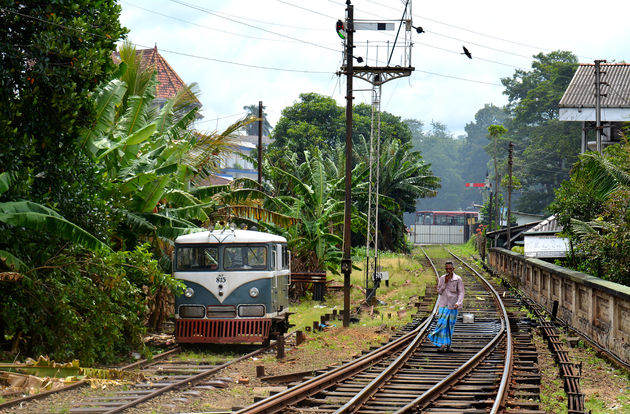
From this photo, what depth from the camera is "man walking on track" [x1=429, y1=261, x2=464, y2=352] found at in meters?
13.4

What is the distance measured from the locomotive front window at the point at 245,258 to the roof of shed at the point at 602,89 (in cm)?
2908

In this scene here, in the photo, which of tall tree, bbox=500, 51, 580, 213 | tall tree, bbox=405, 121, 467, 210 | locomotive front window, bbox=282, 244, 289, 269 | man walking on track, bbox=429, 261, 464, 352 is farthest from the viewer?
tall tree, bbox=405, 121, 467, 210

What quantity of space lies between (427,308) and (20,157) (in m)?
13.0

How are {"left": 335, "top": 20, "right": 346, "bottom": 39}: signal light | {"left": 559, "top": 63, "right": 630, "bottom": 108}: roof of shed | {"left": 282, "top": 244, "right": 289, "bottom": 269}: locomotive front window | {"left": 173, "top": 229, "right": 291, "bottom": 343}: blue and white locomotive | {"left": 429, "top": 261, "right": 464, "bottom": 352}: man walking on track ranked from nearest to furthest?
1. {"left": 429, "top": 261, "right": 464, "bottom": 352}: man walking on track
2. {"left": 173, "top": 229, "right": 291, "bottom": 343}: blue and white locomotive
3. {"left": 282, "top": 244, "right": 289, "bottom": 269}: locomotive front window
4. {"left": 335, "top": 20, "right": 346, "bottom": 39}: signal light
5. {"left": 559, "top": 63, "right": 630, "bottom": 108}: roof of shed

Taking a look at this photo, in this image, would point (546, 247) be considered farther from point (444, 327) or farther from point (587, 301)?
point (444, 327)

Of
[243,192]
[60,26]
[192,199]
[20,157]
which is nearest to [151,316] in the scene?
[192,199]

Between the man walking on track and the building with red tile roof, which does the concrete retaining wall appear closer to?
the man walking on track

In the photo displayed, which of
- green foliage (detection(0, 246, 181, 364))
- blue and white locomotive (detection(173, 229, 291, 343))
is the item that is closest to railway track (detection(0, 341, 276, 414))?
blue and white locomotive (detection(173, 229, 291, 343))

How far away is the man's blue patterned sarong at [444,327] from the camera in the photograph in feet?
44.5

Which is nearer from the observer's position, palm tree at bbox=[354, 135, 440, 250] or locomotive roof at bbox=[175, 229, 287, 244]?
locomotive roof at bbox=[175, 229, 287, 244]

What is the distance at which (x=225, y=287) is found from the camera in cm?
1477

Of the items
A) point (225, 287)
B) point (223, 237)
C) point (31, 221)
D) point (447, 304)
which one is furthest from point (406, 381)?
point (31, 221)

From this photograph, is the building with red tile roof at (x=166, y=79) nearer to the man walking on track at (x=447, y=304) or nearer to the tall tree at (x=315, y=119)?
the tall tree at (x=315, y=119)

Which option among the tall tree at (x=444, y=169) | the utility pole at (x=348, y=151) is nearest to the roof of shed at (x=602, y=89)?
the utility pole at (x=348, y=151)
